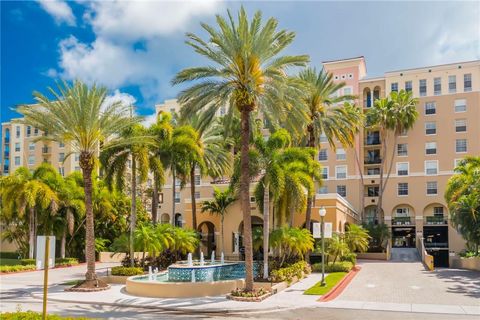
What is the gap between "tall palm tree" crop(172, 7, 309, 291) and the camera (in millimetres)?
23125

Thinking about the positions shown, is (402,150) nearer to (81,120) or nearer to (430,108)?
(430,108)

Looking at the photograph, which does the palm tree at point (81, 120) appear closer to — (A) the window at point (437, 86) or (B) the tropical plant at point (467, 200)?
(B) the tropical plant at point (467, 200)

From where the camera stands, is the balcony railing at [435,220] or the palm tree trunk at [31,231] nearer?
the palm tree trunk at [31,231]

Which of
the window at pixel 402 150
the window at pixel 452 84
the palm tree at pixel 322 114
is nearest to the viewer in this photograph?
the palm tree at pixel 322 114

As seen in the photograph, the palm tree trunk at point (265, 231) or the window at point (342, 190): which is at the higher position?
the window at point (342, 190)

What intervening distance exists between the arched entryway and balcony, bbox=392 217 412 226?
2632 cm

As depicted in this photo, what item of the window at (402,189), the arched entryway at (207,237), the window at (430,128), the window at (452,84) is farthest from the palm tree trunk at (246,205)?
the window at (452,84)

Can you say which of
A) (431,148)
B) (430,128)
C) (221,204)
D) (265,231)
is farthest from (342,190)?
A: (265,231)

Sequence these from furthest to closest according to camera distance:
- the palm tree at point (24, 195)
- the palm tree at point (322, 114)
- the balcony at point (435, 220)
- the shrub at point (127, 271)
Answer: the balcony at point (435, 220) → the palm tree at point (24, 195) → the palm tree at point (322, 114) → the shrub at point (127, 271)

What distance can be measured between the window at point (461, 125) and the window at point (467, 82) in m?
4.56

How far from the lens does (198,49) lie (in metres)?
24.1

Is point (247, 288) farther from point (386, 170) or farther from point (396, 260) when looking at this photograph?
point (386, 170)

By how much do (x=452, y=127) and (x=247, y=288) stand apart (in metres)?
47.8

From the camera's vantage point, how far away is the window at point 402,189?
62.7 meters
